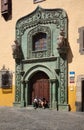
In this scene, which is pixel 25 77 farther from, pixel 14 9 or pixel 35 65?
pixel 14 9

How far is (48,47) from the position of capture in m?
27.8

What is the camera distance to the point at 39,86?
94.4ft

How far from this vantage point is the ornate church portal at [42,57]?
87.6ft

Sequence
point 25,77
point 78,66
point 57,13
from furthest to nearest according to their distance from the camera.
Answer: point 25,77
point 57,13
point 78,66

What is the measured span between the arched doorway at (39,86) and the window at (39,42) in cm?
167

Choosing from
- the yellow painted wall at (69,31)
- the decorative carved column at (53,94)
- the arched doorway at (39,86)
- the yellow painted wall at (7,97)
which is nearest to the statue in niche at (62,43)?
the yellow painted wall at (69,31)

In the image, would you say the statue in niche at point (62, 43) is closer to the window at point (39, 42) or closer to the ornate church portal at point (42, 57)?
the ornate church portal at point (42, 57)

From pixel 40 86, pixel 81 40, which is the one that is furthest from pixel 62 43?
pixel 40 86

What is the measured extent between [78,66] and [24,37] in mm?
5706

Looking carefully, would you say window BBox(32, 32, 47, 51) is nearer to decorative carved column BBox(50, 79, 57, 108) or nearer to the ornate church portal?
the ornate church portal

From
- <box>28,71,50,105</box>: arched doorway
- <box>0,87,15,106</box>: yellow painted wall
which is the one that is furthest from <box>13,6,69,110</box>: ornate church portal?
<box>0,87,15,106</box>: yellow painted wall

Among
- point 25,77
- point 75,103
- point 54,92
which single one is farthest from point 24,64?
point 75,103

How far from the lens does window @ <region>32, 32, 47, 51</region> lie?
1122 inches

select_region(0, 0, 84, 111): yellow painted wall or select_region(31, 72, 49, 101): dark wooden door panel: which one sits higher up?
select_region(0, 0, 84, 111): yellow painted wall
